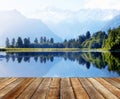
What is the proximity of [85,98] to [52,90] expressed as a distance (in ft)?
4.06

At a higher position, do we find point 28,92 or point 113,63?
point 28,92

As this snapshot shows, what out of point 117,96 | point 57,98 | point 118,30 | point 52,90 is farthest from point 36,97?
point 118,30

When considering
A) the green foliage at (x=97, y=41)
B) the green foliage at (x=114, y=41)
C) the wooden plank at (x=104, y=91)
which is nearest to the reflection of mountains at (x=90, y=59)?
the wooden plank at (x=104, y=91)

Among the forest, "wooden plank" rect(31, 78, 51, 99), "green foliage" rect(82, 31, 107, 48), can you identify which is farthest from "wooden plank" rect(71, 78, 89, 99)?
"green foliage" rect(82, 31, 107, 48)

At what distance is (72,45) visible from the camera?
153500 millimetres

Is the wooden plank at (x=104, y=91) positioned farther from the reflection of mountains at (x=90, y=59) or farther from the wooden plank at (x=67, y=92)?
the reflection of mountains at (x=90, y=59)

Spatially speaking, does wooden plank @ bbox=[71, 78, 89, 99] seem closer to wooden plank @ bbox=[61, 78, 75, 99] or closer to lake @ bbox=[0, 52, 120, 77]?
wooden plank @ bbox=[61, 78, 75, 99]

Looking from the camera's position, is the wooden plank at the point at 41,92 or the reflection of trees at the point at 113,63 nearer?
the wooden plank at the point at 41,92

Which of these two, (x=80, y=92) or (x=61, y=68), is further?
(x=61, y=68)

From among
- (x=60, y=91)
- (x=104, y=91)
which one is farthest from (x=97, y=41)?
(x=60, y=91)

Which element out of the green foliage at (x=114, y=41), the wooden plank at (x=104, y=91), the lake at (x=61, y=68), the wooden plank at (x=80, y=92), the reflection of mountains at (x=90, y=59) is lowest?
the lake at (x=61, y=68)

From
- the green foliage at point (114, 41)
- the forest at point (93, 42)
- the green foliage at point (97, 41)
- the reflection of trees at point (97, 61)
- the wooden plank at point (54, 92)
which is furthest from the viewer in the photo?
the green foliage at point (97, 41)

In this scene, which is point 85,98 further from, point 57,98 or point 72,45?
point 72,45

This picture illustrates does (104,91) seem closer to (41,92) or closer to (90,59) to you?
(41,92)
